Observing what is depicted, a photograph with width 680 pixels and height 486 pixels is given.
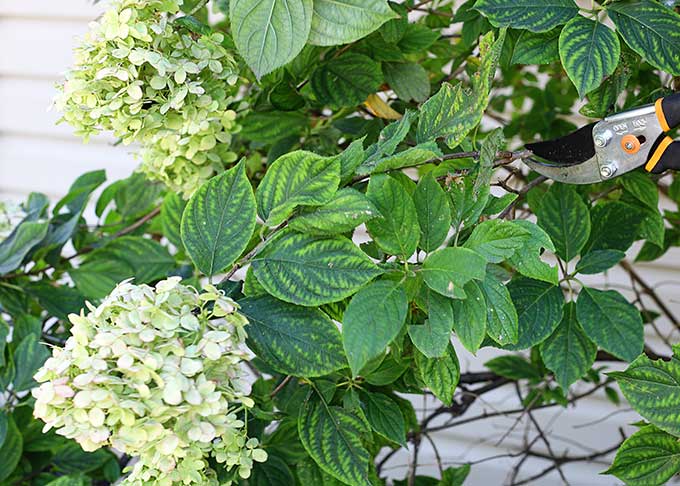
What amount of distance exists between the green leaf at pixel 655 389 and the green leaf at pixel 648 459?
53 mm

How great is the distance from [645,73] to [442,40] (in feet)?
0.97

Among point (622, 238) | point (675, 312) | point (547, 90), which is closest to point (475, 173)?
point (622, 238)

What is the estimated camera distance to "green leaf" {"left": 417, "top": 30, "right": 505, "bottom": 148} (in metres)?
0.60

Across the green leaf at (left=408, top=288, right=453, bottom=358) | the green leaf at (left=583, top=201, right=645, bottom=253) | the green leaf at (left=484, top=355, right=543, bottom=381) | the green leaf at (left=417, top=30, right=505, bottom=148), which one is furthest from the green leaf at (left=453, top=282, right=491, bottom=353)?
the green leaf at (left=484, top=355, right=543, bottom=381)

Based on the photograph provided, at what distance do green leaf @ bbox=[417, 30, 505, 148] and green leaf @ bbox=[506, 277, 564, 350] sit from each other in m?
0.21

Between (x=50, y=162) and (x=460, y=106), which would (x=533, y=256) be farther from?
(x=50, y=162)

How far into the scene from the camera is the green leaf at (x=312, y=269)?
568 mm

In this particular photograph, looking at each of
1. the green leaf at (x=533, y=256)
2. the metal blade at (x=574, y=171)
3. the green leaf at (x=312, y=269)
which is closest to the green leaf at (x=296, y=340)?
the green leaf at (x=312, y=269)

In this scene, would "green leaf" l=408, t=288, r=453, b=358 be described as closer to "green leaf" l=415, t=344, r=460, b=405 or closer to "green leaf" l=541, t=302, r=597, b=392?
"green leaf" l=415, t=344, r=460, b=405

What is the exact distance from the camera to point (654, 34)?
0.68 m

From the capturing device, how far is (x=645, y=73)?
1.03 meters

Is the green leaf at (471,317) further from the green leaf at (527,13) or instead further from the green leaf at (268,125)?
the green leaf at (268,125)

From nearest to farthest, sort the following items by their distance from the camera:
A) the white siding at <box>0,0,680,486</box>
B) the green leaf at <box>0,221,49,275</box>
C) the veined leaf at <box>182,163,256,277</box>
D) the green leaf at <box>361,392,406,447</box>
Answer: the veined leaf at <box>182,163,256,277</box> → the green leaf at <box>361,392,406,447</box> → the green leaf at <box>0,221,49,275</box> → the white siding at <box>0,0,680,486</box>

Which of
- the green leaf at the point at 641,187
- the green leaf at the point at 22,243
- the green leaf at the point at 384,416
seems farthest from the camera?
the green leaf at the point at 22,243
